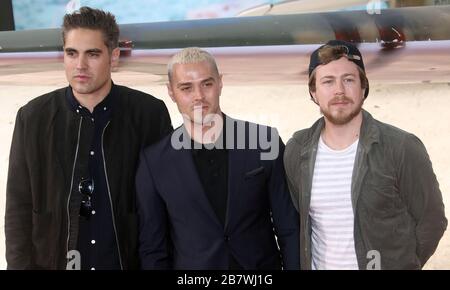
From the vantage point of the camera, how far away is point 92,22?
160 centimetres

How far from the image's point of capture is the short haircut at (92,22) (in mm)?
1596

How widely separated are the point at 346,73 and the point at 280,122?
2.41m

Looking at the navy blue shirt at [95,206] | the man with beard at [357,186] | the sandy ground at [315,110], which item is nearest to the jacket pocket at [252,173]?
the man with beard at [357,186]

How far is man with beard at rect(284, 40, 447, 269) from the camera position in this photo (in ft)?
4.63

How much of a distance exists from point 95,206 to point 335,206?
814 mm

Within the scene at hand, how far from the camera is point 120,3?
3984 mm

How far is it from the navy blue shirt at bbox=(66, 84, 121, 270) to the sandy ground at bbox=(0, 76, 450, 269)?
1.70 meters

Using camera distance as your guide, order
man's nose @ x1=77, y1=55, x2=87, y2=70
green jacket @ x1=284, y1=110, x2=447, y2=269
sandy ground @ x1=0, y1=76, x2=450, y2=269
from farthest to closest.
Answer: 1. sandy ground @ x1=0, y1=76, x2=450, y2=269
2. man's nose @ x1=77, y1=55, x2=87, y2=70
3. green jacket @ x1=284, y1=110, x2=447, y2=269

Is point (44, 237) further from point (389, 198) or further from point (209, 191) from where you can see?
point (389, 198)

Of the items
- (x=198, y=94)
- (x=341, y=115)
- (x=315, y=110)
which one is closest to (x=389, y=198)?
(x=341, y=115)

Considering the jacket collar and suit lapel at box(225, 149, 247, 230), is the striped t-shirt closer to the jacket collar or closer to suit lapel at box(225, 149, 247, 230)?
the jacket collar

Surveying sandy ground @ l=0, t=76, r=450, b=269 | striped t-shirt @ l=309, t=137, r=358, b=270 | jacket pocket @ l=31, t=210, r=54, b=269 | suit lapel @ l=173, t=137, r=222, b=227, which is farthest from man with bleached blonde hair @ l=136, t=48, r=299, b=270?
sandy ground @ l=0, t=76, r=450, b=269
